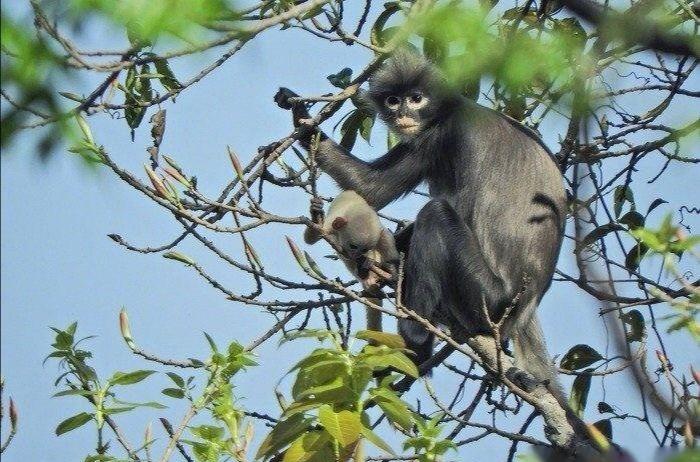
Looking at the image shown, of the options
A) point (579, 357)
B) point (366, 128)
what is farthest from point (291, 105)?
point (579, 357)

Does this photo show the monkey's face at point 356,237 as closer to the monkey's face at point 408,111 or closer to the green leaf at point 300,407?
the monkey's face at point 408,111

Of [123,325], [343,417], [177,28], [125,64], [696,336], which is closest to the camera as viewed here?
[177,28]

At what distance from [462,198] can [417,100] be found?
0.70 m

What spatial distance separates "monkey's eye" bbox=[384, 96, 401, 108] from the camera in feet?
21.2

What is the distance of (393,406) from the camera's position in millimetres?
3211

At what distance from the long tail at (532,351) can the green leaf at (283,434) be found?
2.17 meters

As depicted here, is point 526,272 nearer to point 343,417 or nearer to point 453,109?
point 453,109

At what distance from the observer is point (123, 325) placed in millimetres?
3906

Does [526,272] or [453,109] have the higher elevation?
[453,109]

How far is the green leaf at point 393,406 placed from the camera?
10.4ft

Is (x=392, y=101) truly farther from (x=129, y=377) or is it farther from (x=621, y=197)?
(x=129, y=377)

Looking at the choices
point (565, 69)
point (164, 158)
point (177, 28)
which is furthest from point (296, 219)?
point (177, 28)

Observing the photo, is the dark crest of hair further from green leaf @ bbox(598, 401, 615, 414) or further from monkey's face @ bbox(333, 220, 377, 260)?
green leaf @ bbox(598, 401, 615, 414)

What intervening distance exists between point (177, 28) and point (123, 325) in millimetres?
2247
